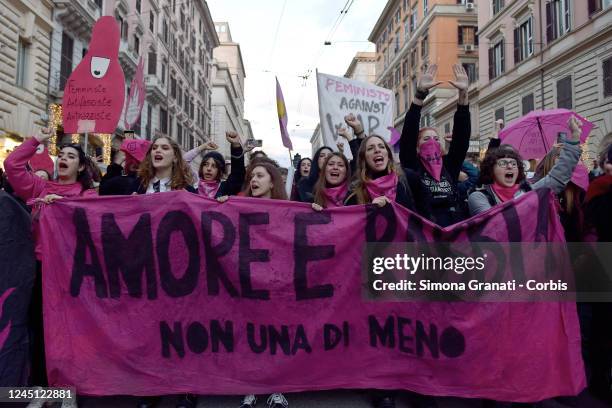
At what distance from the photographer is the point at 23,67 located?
15211mm

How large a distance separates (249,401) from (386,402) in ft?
2.85

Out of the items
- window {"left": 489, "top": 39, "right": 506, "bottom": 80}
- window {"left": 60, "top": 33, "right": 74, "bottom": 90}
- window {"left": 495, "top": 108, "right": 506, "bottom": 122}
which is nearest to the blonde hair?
window {"left": 60, "top": 33, "right": 74, "bottom": 90}

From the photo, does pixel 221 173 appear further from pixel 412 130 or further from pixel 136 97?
pixel 136 97

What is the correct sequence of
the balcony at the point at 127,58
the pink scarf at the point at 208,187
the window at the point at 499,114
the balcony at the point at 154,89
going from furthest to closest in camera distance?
1. the balcony at the point at 154,89
2. the window at the point at 499,114
3. the balcony at the point at 127,58
4. the pink scarf at the point at 208,187

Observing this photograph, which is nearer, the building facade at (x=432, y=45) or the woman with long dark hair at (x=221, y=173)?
the woman with long dark hair at (x=221, y=173)

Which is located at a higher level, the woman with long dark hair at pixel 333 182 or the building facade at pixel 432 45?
the building facade at pixel 432 45

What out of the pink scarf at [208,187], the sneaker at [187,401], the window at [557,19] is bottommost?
the sneaker at [187,401]

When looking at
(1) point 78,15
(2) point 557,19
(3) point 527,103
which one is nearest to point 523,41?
(2) point 557,19

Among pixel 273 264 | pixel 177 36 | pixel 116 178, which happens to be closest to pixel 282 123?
pixel 116 178

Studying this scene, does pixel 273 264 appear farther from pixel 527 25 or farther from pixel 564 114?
pixel 527 25

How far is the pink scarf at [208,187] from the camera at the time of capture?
438 centimetres

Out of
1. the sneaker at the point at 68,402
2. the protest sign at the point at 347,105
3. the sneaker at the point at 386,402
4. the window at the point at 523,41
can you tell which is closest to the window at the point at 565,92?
the window at the point at 523,41

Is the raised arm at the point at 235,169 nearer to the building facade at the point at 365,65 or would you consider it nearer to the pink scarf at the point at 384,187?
the pink scarf at the point at 384,187

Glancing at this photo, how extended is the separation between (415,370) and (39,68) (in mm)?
16962
